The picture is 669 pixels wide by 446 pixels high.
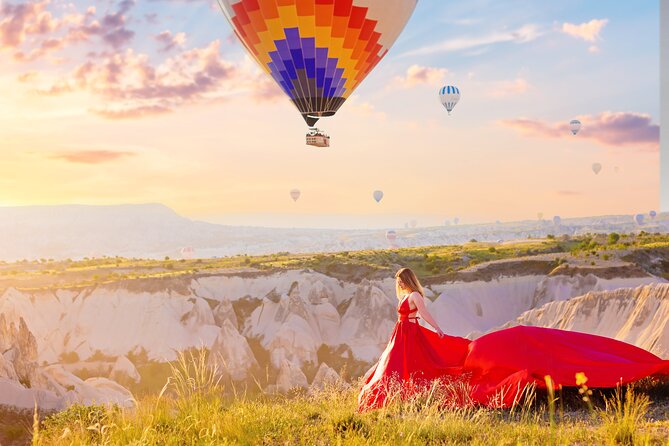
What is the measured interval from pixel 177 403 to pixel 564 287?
43775 mm

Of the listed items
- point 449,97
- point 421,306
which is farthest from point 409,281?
point 449,97

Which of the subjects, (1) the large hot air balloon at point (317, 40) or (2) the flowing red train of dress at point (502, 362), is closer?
(2) the flowing red train of dress at point (502, 362)

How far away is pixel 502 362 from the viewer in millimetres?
10070

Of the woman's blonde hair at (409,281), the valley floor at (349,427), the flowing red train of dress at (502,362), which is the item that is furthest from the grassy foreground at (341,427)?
the woman's blonde hair at (409,281)

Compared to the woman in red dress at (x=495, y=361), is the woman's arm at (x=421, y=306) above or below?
above

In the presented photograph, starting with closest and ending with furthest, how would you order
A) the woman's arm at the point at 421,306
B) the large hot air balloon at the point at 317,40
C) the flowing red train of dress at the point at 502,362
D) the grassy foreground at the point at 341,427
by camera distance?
the grassy foreground at the point at 341,427, the flowing red train of dress at the point at 502,362, the woman's arm at the point at 421,306, the large hot air balloon at the point at 317,40

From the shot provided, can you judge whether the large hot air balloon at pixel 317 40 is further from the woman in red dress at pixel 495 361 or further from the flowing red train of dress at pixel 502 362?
the flowing red train of dress at pixel 502 362

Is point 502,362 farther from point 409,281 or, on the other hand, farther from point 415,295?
point 409,281

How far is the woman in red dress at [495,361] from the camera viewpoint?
32.8 feet

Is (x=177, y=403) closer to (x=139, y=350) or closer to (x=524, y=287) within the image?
(x=139, y=350)

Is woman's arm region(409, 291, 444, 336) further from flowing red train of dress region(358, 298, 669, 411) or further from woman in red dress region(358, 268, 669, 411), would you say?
flowing red train of dress region(358, 298, 669, 411)

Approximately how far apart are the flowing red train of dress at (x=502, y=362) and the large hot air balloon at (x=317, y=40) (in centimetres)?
1495

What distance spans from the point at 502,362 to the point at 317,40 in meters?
16.1

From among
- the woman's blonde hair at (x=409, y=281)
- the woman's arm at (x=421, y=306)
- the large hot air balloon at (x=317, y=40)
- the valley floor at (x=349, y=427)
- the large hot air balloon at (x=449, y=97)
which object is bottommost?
the valley floor at (x=349, y=427)
